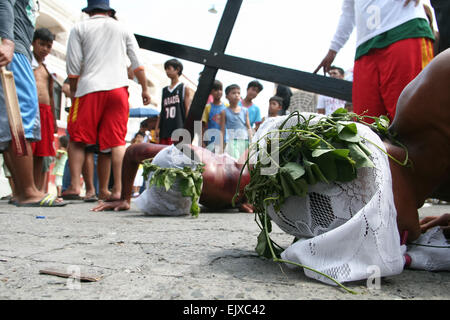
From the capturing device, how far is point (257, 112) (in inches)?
207

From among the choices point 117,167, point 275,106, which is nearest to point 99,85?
point 117,167

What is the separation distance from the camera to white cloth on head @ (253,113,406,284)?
905 mm

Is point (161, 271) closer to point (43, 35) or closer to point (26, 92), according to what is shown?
point (26, 92)

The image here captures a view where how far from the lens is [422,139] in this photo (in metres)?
1.05

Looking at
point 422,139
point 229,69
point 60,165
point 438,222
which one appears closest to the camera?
point 422,139

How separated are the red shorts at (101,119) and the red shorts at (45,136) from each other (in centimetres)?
53

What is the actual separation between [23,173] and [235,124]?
2559mm

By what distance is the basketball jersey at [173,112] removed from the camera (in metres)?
4.42

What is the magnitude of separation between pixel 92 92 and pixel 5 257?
2454mm

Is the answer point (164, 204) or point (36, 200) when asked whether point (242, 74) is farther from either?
point (36, 200)

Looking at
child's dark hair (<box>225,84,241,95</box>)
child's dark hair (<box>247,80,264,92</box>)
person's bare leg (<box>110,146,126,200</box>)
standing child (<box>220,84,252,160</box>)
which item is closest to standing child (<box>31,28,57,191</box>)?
person's bare leg (<box>110,146,126,200</box>)

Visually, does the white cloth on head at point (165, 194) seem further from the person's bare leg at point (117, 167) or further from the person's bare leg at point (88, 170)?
the person's bare leg at point (88, 170)

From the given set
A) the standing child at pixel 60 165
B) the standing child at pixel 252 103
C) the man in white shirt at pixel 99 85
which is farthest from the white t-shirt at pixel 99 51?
the standing child at pixel 60 165
